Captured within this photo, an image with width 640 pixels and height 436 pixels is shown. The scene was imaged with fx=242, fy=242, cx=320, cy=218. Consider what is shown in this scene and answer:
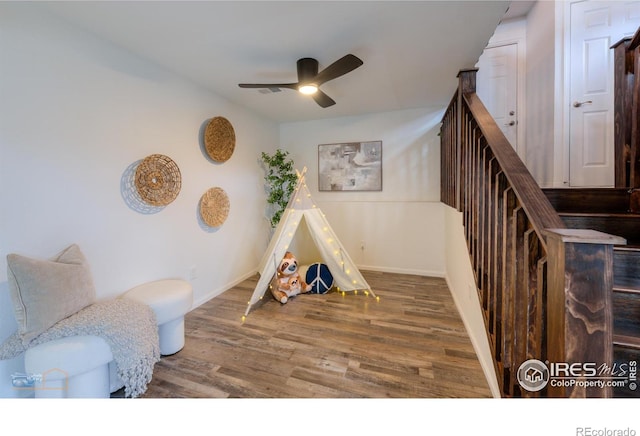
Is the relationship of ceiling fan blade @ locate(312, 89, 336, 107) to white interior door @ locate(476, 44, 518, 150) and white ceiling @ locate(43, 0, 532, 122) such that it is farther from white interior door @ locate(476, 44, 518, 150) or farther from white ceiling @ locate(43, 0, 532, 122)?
white interior door @ locate(476, 44, 518, 150)

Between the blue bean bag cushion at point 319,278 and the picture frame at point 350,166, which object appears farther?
the picture frame at point 350,166

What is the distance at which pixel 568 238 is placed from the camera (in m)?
0.69

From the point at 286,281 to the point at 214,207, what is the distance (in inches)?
48.4

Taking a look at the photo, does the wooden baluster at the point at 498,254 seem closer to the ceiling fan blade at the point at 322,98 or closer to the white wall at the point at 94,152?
the ceiling fan blade at the point at 322,98

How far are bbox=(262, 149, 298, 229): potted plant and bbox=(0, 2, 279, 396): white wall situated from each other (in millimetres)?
1028

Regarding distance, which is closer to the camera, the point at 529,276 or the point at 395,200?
the point at 529,276

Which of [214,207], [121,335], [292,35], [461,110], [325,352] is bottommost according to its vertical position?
[325,352]

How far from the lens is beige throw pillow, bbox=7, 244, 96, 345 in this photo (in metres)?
1.29

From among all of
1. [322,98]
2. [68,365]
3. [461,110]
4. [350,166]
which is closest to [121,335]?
[68,365]

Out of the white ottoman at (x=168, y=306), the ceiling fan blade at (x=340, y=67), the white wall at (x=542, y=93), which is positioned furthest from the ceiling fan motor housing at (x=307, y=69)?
the white wall at (x=542, y=93)

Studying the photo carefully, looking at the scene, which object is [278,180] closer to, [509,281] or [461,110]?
[461,110]

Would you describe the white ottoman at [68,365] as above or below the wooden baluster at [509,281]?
below

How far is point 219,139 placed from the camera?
9.50 feet

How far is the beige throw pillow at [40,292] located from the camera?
129 centimetres
